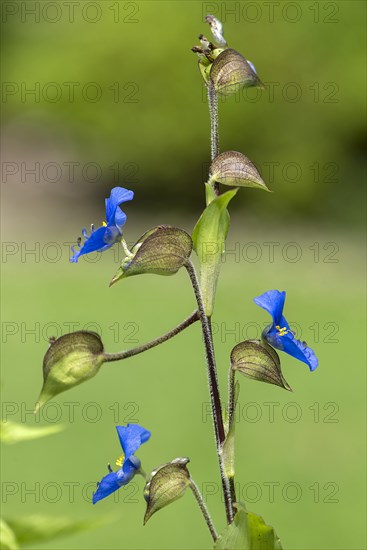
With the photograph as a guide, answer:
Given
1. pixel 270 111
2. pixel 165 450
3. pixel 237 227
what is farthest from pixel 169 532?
pixel 270 111

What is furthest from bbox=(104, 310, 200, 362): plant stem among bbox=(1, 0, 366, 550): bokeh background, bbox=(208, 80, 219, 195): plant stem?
bbox=(1, 0, 366, 550): bokeh background

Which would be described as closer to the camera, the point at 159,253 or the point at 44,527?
the point at 159,253

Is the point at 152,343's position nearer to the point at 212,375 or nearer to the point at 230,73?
the point at 212,375

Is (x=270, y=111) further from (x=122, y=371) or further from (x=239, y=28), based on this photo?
(x=122, y=371)

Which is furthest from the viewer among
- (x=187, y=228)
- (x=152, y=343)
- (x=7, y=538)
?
(x=187, y=228)

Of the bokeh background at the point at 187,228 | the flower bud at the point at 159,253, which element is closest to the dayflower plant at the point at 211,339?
the flower bud at the point at 159,253

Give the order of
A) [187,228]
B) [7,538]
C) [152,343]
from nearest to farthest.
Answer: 1. [152,343]
2. [7,538]
3. [187,228]

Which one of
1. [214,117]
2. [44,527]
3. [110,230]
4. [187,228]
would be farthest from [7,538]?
[187,228]
